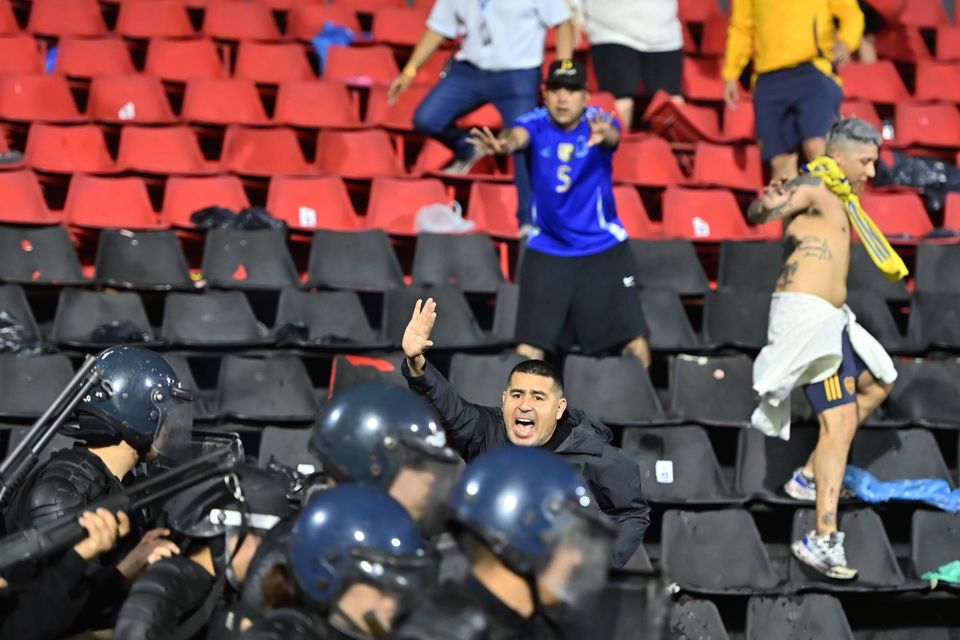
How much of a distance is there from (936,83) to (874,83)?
0.47 m

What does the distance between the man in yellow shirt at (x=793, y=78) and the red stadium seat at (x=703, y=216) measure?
32 cm

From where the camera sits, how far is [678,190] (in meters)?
7.38

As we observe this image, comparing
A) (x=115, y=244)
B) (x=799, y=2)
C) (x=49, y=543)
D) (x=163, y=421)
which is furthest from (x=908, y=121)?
(x=49, y=543)

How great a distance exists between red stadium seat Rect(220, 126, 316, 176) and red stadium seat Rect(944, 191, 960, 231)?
3579 mm

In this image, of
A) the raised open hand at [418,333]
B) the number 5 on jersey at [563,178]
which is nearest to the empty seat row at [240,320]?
the number 5 on jersey at [563,178]

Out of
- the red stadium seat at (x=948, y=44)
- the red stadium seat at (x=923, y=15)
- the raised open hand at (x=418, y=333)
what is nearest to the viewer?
the raised open hand at (x=418, y=333)

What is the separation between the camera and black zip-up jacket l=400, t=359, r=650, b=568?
4469 millimetres

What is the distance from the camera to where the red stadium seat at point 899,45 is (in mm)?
9172

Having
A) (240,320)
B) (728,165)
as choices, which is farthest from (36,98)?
(728,165)

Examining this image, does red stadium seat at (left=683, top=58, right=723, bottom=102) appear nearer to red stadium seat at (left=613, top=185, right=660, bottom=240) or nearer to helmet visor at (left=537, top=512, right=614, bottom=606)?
red stadium seat at (left=613, top=185, right=660, bottom=240)

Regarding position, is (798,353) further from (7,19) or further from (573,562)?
(7,19)

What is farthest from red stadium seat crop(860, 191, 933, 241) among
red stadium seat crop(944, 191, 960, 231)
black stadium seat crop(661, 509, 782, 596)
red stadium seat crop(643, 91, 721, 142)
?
black stadium seat crop(661, 509, 782, 596)

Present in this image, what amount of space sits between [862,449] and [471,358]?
69.1 inches

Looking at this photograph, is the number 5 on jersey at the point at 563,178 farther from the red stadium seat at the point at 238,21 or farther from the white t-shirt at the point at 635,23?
the red stadium seat at the point at 238,21
